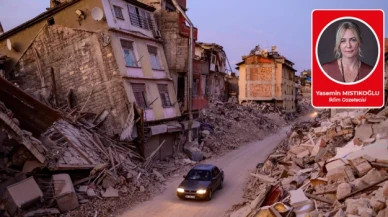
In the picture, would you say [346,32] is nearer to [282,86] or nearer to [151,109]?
[151,109]

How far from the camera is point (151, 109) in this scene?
25656 millimetres

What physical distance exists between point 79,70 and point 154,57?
5.92 m

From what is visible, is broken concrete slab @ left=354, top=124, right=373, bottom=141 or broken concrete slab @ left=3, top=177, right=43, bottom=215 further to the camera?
broken concrete slab @ left=354, top=124, right=373, bottom=141

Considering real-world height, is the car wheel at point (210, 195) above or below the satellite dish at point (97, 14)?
below

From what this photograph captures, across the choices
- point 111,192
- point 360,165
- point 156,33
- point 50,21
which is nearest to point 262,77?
point 156,33

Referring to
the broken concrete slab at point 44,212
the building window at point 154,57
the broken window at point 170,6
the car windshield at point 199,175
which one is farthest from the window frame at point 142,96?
the broken concrete slab at point 44,212

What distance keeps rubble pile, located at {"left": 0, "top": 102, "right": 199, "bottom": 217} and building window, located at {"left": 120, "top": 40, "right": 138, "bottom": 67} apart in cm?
556

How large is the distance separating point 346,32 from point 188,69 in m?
23.7

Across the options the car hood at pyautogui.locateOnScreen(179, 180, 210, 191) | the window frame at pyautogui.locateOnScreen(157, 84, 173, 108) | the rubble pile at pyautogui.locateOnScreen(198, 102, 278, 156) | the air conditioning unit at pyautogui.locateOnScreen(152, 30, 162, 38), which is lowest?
the car hood at pyautogui.locateOnScreen(179, 180, 210, 191)

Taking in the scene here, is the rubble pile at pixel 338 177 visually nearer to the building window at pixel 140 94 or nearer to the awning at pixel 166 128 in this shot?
the awning at pixel 166 128

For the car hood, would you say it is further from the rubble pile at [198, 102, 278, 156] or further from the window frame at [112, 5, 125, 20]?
the window frame at [112, 5, 125, 20]

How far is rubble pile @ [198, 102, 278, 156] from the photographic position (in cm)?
3362

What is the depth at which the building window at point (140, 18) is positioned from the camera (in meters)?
26.4

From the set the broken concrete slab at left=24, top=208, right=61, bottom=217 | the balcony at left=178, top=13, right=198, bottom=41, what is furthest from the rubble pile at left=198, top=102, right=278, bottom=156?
the broken concrete slab at left=24, top=208, right=61, bottom=217
